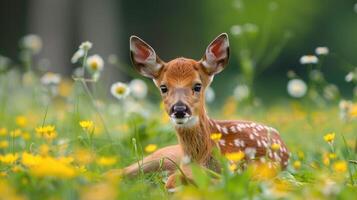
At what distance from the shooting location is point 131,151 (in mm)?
5539

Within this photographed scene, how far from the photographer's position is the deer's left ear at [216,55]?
5.40 meters

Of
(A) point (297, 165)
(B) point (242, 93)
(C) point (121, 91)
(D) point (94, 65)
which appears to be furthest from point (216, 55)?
(B) point (242, 93)

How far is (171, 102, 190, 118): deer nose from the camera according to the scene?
16.2 feet

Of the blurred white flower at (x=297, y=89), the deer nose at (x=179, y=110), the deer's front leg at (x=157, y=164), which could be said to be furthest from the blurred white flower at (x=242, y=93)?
the deer nose at (x=179, y=110)

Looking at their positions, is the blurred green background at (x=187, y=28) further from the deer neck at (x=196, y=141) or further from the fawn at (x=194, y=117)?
the deer neck at (x=196, y=141)

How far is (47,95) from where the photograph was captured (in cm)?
751

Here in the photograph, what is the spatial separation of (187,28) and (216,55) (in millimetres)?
21394

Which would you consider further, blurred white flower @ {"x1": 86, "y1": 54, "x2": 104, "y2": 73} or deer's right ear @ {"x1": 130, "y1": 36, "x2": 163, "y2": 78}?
blurred white flower @ {"x1": 86, "y1": 54, "x2": 104, "y2": 73}

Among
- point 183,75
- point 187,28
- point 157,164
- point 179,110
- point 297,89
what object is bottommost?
point 187,28

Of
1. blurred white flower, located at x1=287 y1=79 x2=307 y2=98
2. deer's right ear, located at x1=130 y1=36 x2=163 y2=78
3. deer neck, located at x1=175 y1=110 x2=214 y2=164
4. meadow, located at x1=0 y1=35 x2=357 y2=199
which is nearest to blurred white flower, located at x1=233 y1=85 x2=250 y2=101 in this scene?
meadow, located at x1=0 y1=35 x2=357 y2=199

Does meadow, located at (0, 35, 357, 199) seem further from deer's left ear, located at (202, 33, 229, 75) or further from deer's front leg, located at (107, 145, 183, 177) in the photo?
deer's left ear, located at (202, 33, 229, 75)

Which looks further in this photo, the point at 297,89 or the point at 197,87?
the point at 297,89

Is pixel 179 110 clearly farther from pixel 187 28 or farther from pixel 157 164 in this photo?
pixel 187 28

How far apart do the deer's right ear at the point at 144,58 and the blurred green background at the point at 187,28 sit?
44.9 feet
